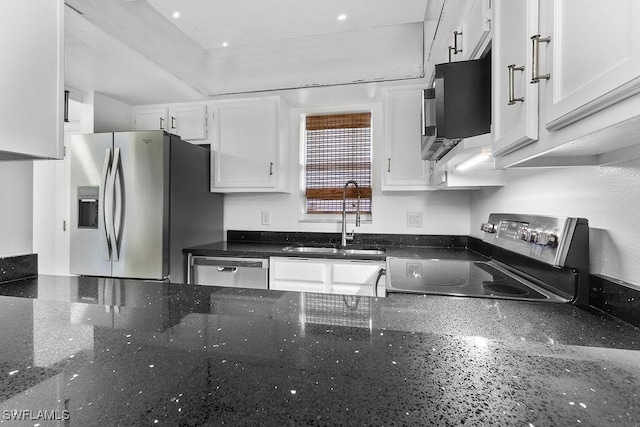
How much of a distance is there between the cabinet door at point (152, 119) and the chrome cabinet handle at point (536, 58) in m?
2.99

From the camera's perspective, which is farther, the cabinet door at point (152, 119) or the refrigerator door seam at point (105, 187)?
the cabinet door at point (152, 119)

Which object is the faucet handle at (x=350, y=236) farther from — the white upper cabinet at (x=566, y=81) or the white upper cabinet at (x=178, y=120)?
the white upper cabinet at (x=566, y=81)

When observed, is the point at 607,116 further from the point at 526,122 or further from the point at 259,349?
the point at 259,349

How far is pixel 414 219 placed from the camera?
9.73 ft

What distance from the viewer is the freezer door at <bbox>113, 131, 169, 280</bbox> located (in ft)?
8.00

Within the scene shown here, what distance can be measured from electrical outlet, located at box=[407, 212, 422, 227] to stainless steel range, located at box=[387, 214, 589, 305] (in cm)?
92

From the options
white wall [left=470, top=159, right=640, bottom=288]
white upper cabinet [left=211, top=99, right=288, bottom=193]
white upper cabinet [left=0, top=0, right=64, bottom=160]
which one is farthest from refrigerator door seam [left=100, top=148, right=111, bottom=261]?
white wall [left=470, top=159, right=640, bottom=288]

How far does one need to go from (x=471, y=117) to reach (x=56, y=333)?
142 cm

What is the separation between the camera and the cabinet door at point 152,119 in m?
3.08

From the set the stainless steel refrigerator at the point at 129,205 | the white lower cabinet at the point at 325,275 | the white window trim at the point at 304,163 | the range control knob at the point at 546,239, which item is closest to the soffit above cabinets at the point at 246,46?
the white window trim at the point at 304,163

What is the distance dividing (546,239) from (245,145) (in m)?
2.40

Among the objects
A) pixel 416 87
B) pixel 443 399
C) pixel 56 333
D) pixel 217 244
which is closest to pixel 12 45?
pixel 56 333

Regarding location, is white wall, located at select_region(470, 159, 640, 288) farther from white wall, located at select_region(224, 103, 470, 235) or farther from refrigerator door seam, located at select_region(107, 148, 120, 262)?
refrigerator door seam, located at select_region(107, 148, 120, 262)

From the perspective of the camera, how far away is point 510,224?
1.62 meters
